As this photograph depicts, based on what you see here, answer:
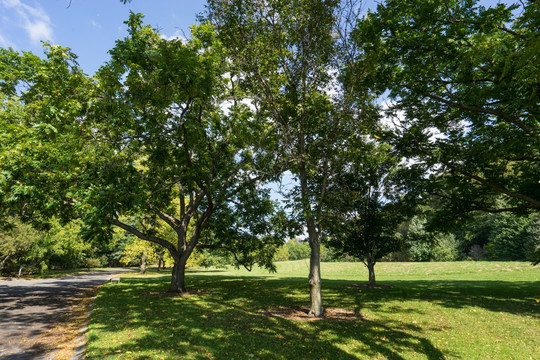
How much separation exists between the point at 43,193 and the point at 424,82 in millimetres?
13434

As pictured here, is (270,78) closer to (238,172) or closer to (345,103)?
(345,103)

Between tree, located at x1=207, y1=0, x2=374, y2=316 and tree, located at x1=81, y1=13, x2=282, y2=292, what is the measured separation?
3.67 feet

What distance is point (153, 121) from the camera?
9672 millimetres

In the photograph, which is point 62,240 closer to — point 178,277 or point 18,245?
point 18,245

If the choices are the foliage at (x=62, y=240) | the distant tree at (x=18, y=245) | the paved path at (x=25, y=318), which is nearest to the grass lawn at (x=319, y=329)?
the paved path at (x=25, y=318)

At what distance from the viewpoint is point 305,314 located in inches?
396

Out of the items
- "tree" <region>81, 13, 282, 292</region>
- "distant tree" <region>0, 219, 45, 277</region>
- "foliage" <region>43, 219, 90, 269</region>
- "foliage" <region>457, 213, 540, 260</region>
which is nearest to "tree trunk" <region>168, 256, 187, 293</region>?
"tree" <region>81, 13, 282, 292</region>

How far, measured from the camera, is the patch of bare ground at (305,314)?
9602mm

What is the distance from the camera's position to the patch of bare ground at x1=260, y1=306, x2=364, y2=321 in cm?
960

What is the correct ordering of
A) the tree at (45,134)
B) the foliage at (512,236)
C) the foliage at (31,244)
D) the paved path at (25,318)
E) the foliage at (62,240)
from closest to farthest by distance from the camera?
the paved path at (25,318) → the tree at (45,134) → the foliage at (31,244) → the foliage at (62,240) → the foliage at (512,236)

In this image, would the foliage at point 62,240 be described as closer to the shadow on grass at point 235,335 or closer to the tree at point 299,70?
the shadow on grass at point 235,335

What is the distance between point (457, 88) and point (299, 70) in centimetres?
665

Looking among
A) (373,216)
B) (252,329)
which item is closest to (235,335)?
(252,329)

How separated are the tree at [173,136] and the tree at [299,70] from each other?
112 centimetres
